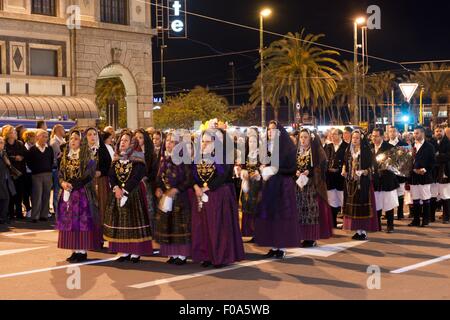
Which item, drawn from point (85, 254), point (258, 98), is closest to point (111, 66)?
point (258, 98)

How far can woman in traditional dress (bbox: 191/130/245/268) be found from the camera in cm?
991

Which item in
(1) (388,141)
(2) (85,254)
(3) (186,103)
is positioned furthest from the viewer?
(3) (186,103)

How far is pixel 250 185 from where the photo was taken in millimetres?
12336

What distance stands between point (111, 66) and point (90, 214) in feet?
80.0

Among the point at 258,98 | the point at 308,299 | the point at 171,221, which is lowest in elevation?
the point at 308,299

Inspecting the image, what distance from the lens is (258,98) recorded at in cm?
4934

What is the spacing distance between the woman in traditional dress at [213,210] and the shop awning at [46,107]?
64.8 ft

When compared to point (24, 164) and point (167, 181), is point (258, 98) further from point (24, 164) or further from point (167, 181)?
point (167, 181)

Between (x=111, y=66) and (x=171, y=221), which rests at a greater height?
(x=111, y=66)

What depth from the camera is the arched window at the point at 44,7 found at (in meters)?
30.4

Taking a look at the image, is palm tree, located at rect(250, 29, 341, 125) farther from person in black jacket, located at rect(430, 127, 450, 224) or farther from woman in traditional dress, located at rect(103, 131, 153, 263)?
woman in traditional dress, located at rect(103, 131, 153, 263)

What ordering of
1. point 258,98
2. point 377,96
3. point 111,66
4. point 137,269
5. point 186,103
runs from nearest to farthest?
point 137,269 < point 111,66 < point 258,98 < point 186,103 < point 377,96

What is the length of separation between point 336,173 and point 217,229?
5088 mm

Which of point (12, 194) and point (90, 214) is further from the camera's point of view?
point (12, 194)
